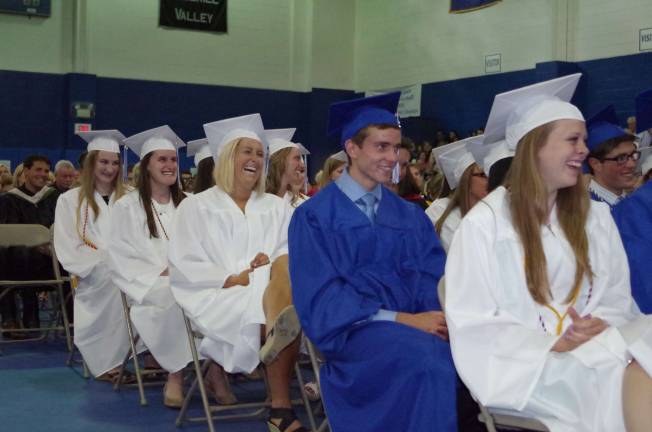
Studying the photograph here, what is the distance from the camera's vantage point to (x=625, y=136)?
5.15 meters

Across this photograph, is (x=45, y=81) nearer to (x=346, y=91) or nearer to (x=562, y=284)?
(x=346, y=91)

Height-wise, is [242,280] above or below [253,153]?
below

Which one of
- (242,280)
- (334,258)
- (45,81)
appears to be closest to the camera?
(334,258)

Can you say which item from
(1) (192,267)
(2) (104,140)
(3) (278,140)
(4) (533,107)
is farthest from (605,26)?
(4) (533,107)

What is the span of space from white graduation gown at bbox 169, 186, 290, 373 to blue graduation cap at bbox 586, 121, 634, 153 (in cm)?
194

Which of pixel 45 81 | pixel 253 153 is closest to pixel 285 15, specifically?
pixel 45 81

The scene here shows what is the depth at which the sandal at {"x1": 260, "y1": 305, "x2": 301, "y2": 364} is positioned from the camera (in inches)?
167

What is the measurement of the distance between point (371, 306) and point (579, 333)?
935mm

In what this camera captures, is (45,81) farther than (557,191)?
Yes

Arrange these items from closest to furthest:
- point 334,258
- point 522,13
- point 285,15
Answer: point 334,258 → point 522,13 → point 285,15

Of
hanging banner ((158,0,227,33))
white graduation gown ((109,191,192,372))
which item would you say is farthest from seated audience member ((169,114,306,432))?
hanging banner ((158,0,227,33))

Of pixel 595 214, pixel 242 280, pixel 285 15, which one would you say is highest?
pixel 285 15

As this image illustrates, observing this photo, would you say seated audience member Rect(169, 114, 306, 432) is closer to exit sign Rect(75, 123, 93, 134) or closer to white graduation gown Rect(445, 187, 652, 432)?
white graduation gown Rect(445, 187, 652, 432)

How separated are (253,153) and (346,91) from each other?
12.1 meters
